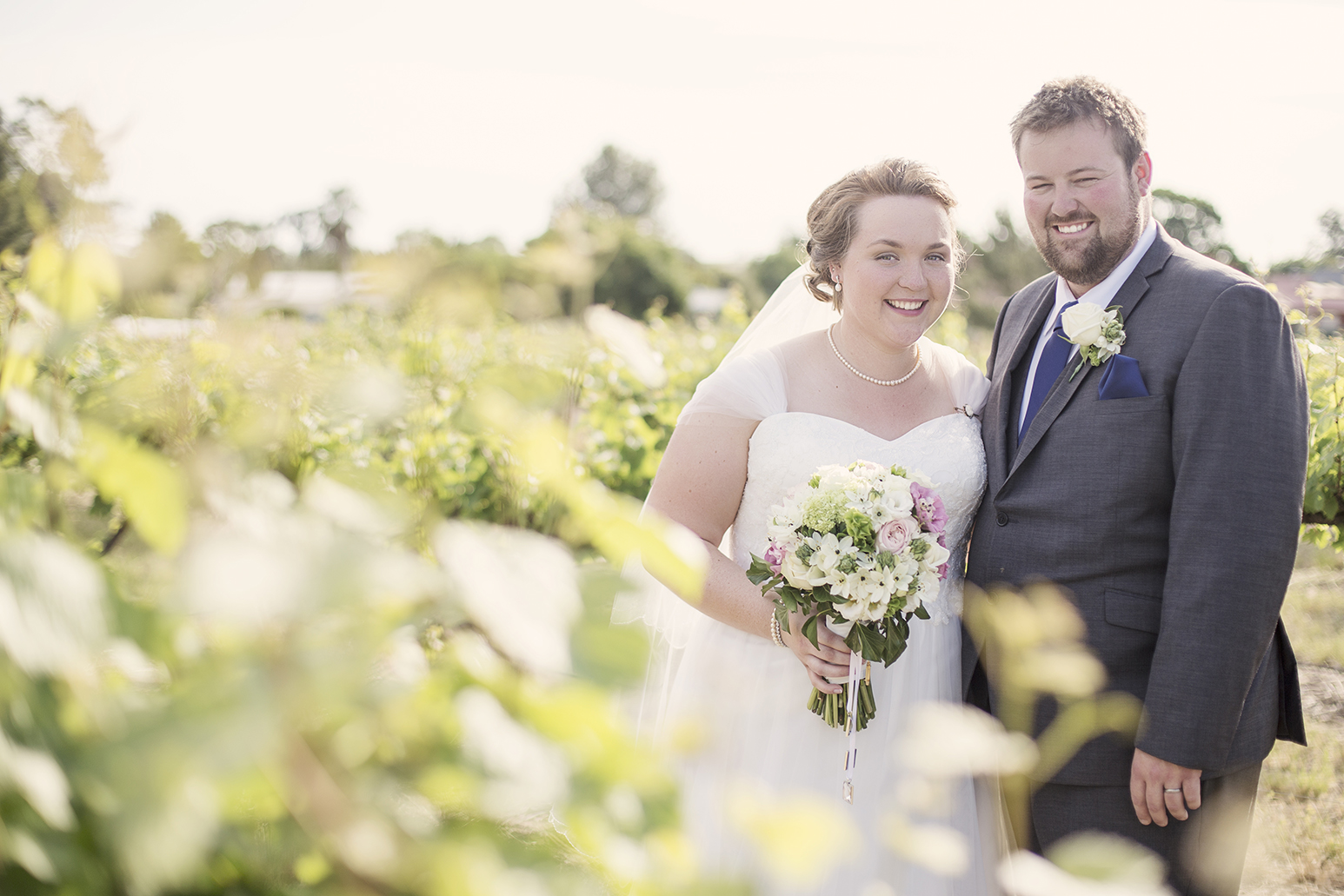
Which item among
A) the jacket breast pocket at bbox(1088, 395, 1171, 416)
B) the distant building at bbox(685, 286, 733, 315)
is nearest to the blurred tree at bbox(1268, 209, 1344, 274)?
the jacket breast pocket at bbox(1088, 395, 1171, 416)

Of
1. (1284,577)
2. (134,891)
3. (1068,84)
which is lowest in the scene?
(1284,577)

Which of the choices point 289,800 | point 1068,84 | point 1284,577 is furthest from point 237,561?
point 1068,84

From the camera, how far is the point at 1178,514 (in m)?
2.39

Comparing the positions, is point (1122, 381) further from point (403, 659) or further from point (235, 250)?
point (403, 659)

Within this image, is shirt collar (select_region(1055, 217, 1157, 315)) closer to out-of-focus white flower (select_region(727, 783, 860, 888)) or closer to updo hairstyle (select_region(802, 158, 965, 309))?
updo hairstyle (select_region(802, 158, 965, 309))

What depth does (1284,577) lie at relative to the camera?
238 cm

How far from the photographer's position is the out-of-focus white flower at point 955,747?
0.63m

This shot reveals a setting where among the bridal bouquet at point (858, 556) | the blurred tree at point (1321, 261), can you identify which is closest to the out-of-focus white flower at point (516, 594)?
the bridal bouquet at point (858, 556)

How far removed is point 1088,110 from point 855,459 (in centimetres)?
136

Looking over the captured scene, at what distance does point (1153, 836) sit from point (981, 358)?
363 inches

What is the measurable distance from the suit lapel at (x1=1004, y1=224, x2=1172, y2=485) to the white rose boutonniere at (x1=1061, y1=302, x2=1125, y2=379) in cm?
5

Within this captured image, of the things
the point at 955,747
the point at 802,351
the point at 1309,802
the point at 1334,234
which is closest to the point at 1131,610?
the point at 802,351

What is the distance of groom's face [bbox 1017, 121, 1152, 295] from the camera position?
9.10 ft

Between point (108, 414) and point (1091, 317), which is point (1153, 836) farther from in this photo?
point (108, 414)
